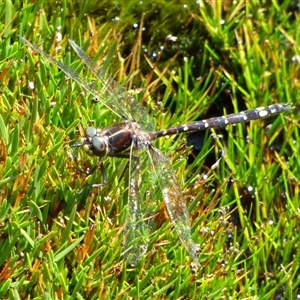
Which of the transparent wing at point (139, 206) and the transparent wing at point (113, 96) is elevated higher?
the transparent wing at point (113, 96)

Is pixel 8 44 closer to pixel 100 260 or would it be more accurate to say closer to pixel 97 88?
pixel 97 88

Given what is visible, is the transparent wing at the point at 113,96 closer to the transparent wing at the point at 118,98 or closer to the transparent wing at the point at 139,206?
the transparent wing at the point at 118,98

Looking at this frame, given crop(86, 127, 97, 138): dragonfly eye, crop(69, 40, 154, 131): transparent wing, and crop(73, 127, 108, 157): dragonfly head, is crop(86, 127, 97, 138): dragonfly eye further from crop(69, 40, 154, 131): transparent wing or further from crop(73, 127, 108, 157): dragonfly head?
crop(69, 40, 154, 131): transparent wing

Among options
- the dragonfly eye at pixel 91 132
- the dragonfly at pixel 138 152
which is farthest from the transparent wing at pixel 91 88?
the dragonfly eye at pixel 91 132

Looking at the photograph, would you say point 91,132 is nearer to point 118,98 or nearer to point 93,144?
point 93,144

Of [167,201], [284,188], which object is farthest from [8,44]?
[284,188]

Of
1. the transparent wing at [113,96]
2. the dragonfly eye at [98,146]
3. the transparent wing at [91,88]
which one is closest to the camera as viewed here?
the dragonfly eye at [98,146]

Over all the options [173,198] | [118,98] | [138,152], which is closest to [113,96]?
[118,98]
